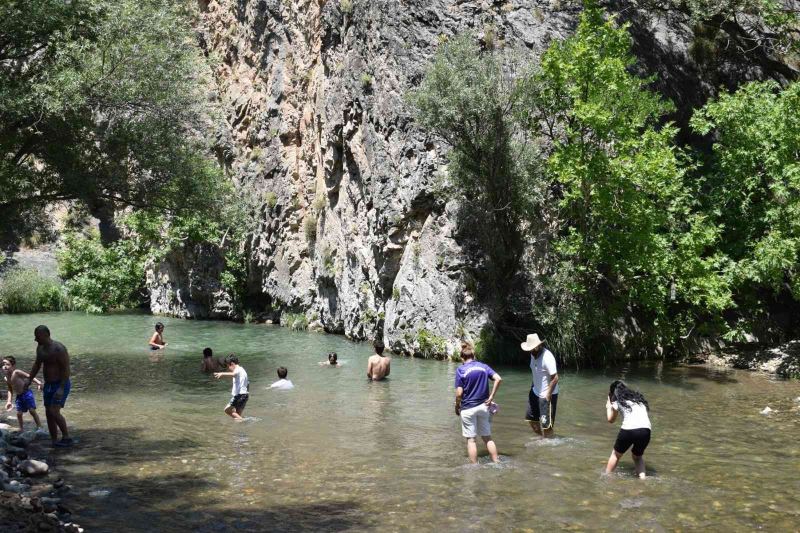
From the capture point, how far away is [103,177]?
21766mm

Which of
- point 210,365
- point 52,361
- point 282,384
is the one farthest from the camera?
point 210,365

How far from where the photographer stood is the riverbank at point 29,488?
24.8 feet

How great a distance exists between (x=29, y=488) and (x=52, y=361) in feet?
10.3

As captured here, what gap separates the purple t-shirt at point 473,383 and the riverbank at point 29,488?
222 inches

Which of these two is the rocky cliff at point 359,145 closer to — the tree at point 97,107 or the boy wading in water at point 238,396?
the tree at point 97,107

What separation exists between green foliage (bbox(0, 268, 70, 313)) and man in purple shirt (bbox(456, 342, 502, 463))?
41.9 metres

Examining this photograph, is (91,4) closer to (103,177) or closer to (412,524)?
(103,177)

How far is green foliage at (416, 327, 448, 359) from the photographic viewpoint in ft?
77.2

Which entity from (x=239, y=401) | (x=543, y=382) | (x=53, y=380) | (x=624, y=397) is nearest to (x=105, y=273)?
(x=239, y=401)

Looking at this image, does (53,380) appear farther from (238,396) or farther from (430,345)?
(430,345)

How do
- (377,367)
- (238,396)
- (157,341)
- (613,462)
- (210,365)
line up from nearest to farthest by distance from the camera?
1. (613,462)
2. (238,396)
3. (377,367)
4. (210,365)
5. (157,341)

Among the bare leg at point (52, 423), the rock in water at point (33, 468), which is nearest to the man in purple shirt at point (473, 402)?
the rock in water at point (33, 468)

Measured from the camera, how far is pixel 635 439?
10.4m

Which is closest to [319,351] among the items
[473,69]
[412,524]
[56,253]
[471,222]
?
[471,222]
